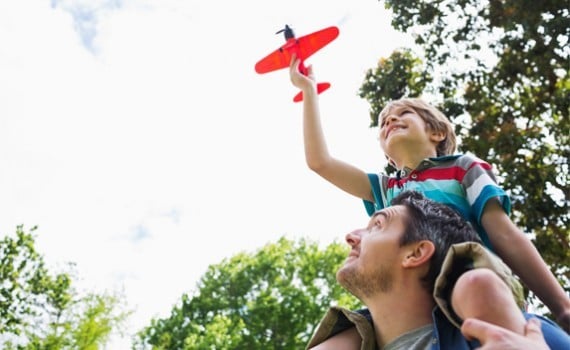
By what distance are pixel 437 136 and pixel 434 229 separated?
3.43 ft

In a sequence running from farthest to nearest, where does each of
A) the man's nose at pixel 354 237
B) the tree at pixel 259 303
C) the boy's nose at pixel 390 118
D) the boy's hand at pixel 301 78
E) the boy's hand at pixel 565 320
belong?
the tree at pixel 259 303
the boy's hand at pixel 301 78
the boy's nose at pixel 390 118
the man's nose at pixel 354 237
the boy's hand at pixel 565 320

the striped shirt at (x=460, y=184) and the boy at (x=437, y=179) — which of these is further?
the striped shirt at (x=460, y=184)

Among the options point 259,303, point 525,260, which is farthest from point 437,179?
point 259,303

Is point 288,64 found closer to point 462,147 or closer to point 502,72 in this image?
point 462,147

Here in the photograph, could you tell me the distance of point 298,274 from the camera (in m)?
23.5

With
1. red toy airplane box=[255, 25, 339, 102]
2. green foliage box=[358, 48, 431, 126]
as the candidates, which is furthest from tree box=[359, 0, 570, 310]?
red toy airplane box=[255, 25, 339, 102]

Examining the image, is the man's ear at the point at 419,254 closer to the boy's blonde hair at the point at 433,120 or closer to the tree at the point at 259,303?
the boy's blonde hair at the point at 433,120

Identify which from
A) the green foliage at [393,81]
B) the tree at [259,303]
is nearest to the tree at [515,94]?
the green foliage at [393,81]

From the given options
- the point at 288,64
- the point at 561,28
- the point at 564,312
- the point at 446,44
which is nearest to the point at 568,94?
the point at 561,28

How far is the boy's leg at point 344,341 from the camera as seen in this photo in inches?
79.4

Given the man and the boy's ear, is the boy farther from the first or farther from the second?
the man

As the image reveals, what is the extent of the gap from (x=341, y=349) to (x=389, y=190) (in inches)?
40.6

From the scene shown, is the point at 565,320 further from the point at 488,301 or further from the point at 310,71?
the point at 310,71

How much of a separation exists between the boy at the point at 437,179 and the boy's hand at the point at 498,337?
3.9 inches
